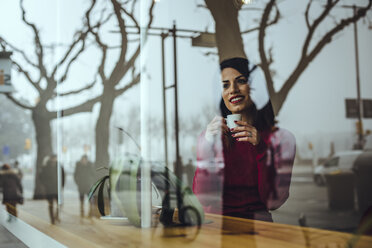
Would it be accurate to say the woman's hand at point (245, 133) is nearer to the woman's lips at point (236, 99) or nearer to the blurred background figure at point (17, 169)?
the woman's lips at point (236, 99)

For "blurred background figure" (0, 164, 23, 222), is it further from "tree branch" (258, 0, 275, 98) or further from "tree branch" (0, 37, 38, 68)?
A: "tree branch" (258, 0, 275, 98)

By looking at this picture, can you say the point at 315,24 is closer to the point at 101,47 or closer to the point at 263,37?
the point at 263,37

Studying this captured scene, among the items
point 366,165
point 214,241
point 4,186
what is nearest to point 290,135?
point 214,241

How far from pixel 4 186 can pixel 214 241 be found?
1798 mm

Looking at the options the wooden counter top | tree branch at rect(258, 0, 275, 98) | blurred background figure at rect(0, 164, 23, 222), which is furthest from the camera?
tree branch at rect(258, 0, 275, 98)

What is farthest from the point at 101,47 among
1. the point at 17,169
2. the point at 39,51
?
the point at 17,169

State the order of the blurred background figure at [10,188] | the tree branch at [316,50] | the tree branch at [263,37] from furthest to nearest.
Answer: the tree branch at [263,37] < the tree branch at [316,50] < the blurred background figure at [10,188]

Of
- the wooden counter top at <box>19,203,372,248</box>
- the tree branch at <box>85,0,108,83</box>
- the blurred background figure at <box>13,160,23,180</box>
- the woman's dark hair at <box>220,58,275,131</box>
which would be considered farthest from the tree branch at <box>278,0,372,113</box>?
the wooden counter top at <box>19,203,372,248</box>

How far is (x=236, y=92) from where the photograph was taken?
146 cm

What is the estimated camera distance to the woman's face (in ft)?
4.68

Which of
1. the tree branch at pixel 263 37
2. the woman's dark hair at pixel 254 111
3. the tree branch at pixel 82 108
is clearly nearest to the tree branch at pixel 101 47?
the tree branch at pixel 82 108

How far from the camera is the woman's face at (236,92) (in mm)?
1428

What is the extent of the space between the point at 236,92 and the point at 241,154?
0.23 metres

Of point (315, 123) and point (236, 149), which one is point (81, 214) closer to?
point (236, 149)
